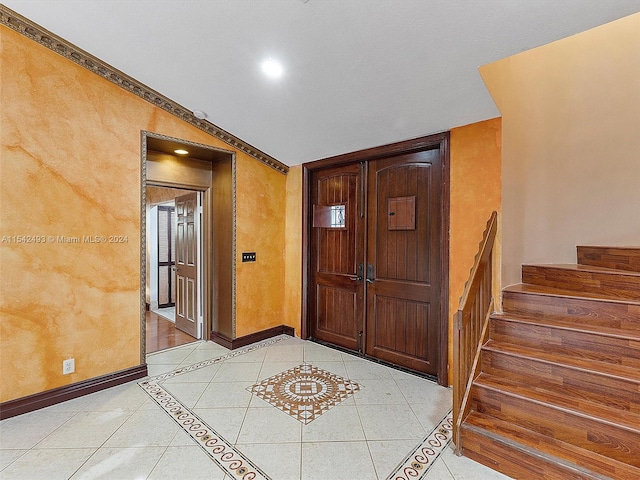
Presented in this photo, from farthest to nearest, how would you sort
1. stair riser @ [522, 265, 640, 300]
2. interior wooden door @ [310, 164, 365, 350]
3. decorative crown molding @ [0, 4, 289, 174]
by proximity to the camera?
interior wooden door @ [310, 164, 365, 350] → decorative crown molding @ [0, 4, 289, 174] → stair riser @ [522, 265, 640, 300]

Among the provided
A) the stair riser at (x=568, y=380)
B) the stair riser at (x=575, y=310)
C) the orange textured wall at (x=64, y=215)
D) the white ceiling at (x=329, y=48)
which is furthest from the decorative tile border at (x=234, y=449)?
the white ceiling at (x=329, y=48)

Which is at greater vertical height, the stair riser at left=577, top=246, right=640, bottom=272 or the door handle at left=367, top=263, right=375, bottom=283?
the stair riser at left=577, top=246, right=640, bottom=272

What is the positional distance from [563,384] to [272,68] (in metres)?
3.05

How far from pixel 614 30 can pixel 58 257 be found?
563 cm

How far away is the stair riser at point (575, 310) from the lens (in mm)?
1957

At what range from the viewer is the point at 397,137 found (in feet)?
9.99

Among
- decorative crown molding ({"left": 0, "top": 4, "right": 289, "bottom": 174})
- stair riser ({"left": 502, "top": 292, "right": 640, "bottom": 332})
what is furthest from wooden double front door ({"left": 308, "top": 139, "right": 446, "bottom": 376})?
decorative crown molding ({"left": 0, "top": 4, "right": 289, "bottom": 174})

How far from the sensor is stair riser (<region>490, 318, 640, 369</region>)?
1.82 meters

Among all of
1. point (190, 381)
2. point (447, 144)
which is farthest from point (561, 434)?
point (190, 381)

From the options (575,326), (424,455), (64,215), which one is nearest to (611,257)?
(575,326)

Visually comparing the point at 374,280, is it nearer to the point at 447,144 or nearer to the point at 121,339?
the point at 447,144

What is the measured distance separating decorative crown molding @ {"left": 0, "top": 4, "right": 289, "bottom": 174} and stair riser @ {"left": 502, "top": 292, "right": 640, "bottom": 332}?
3.33 m

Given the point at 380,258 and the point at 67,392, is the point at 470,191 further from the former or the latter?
the point at 67,392

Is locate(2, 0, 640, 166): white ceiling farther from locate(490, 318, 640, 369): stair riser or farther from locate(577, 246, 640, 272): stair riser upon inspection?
locate(490, 318, 640, 369): stair riser
